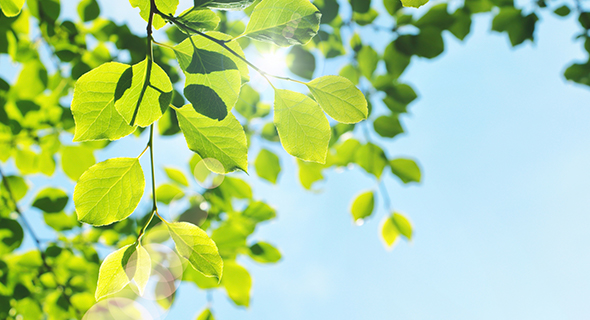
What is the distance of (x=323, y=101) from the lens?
1.54 ft

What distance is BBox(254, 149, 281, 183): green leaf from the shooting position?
1.58 metres

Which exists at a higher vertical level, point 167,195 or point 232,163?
point 232,163

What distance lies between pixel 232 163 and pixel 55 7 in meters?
1.32

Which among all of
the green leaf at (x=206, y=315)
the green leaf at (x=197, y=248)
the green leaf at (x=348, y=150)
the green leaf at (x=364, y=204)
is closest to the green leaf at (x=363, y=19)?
the green leaf at (x=348, y=150)

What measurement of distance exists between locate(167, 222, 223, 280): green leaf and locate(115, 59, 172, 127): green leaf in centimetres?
17

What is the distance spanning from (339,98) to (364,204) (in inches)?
49.1

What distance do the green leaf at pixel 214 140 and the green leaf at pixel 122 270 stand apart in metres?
0.19

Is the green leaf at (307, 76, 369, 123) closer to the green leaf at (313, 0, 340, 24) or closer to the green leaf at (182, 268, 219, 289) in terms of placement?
the green leaf at (313, 0, 340, 24)

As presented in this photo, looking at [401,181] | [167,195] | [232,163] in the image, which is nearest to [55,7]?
[167,195]

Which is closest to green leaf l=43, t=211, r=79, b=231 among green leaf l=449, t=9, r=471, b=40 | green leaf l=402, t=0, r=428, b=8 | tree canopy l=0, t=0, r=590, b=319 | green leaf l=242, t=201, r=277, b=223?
tree canopy l=0, t=0, r=590, b=319

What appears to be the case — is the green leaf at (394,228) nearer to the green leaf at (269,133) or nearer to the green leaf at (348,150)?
the green leaf at (348,150)

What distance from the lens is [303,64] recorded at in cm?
117

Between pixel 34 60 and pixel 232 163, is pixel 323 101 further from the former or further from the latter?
pixel 34 60

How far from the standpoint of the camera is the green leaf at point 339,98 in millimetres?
464
